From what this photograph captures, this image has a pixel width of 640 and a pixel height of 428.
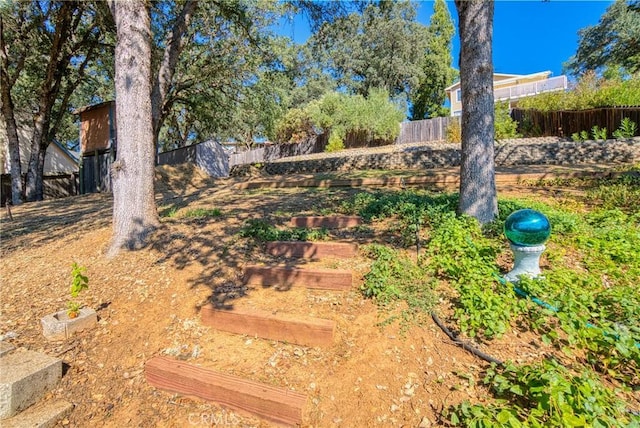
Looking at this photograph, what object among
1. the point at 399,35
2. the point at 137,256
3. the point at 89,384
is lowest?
the point at 89,384

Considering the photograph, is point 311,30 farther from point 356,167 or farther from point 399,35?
point 399,35

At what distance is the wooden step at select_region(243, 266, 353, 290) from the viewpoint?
2.73m

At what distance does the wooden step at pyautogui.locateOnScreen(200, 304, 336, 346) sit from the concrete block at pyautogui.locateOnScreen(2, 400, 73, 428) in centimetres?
93

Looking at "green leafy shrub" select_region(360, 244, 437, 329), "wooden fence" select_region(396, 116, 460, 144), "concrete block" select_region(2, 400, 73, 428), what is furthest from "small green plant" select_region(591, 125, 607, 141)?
"concrete block" select_region(2, 400, 73, 428)

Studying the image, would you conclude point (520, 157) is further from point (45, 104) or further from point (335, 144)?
point (45, 104)

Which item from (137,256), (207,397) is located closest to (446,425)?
(207,397)

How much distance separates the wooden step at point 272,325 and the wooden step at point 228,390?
1.29 ft

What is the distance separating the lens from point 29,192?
10.2m

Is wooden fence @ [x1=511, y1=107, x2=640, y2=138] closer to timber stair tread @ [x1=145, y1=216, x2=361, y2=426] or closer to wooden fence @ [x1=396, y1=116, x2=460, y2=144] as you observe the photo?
wooden fence @ [x1=396, y1=116, x2=460, y2=144]

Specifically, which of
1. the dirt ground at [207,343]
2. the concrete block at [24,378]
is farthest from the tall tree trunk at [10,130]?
the concrete block at [24,378]

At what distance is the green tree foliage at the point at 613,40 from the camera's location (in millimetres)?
19572

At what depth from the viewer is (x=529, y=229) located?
7.89 feet

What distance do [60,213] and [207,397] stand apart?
6.74 meters

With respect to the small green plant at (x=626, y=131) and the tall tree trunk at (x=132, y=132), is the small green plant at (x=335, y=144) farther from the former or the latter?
the tall tree trunk at (x=132, y=132)
